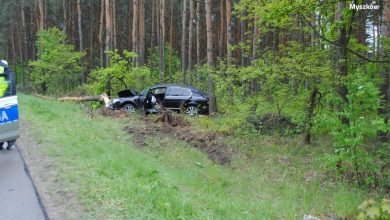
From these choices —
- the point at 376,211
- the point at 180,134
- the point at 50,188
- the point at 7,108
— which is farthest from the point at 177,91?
the point at 376,211

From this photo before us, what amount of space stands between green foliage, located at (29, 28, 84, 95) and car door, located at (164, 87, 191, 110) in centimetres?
1333

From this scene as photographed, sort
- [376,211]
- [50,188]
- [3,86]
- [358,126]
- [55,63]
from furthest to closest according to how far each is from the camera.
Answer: [55,63]
[3,86]
[358,126]
[50,188]
[376,211]

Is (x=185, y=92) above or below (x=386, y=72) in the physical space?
below

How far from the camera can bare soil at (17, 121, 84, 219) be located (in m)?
5.39

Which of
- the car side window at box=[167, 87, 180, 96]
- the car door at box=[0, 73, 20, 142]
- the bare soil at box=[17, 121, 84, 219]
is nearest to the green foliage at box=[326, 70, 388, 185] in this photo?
the bare soil at box=[17, 121, 84, 219]

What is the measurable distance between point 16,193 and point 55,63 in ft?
86.0

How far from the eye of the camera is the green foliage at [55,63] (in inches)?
1203

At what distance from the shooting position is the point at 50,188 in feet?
21.1

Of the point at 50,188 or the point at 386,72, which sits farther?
the point at 386,72

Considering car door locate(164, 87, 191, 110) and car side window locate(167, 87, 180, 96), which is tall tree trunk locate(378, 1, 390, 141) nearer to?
car door locate(164, 87, 191, 110)

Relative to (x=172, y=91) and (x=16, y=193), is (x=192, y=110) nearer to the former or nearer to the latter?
(x=172, y=91)

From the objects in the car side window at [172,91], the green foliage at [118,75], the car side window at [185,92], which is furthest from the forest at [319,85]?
the car side window at [172,91]

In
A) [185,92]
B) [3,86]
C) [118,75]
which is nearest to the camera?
[3,86]

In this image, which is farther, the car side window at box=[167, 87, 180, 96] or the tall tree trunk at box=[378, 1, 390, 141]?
the car side window at box=[167, 87, 180, 96]
